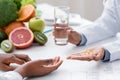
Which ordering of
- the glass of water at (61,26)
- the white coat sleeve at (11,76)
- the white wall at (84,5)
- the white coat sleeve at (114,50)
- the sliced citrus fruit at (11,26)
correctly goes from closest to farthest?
the white coat sleeve at (11,76) < the white coat sleeve at (114,50) < the glass of water at (61,26) < the sliced citrus fruit at (11,26) < the white wall at (84,5)

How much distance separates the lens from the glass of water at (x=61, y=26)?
3.85 ft

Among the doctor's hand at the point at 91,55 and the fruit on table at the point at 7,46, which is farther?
the fruit on table at the point at 7,46

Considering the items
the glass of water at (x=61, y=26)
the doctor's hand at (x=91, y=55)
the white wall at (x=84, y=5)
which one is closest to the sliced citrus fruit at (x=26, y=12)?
the glass of water at (x=61, y=26)

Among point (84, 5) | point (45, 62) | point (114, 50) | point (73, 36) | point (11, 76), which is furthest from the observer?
point (84, 5)

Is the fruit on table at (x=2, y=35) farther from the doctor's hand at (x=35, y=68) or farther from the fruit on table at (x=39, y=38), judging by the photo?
the doctor's hand at (x=35, y=68)

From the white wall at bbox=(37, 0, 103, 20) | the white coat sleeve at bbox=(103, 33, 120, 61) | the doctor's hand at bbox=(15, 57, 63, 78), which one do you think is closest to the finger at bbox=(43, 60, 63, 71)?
the doctor's hand at bbox=(15, 57, 63, 78)

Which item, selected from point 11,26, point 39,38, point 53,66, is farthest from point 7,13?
point 53,66

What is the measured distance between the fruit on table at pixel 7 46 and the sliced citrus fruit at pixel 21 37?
0.08 ft

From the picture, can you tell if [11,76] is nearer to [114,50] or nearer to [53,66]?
[53,66]

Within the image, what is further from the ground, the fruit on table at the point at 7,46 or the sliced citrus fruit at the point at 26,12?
the sliced citrus fruit at the point at 26,12

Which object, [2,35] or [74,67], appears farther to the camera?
[2,35]

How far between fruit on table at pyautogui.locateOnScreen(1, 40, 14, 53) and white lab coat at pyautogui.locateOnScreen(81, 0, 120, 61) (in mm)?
330

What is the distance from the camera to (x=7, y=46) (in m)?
1.19

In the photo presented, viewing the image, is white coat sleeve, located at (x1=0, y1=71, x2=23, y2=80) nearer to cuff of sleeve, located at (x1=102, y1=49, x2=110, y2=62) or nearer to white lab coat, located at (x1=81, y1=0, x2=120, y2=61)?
cuff of sleeve, located at (x1=102, y1=49, x2=110, y2=62)
